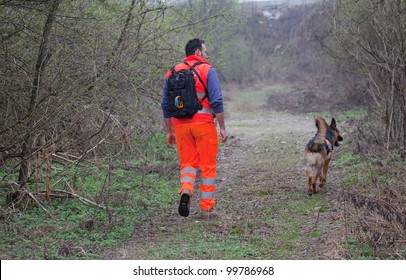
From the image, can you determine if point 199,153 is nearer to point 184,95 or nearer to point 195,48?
point 184,95

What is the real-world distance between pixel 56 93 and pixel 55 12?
104 centimetres

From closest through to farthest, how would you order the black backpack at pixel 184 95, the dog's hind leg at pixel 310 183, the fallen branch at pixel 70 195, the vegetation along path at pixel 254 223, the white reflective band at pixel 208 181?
the vegetation along path at pixel 254 223
the black backpack at pixel 184 95
the white reflective band at pixel 208 181
the fallen branch at pixel 70 195
the dog's hind leg at pixel 310 183

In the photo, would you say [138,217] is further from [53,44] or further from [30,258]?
[53,44]

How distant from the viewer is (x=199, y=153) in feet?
25.0

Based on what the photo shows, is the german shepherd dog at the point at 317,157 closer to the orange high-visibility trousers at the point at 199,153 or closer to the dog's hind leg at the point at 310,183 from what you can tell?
the dog's hind leg at the point at 310,183

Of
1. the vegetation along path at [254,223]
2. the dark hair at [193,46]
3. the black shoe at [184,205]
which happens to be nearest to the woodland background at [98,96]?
the vegetation along path at [254,223]

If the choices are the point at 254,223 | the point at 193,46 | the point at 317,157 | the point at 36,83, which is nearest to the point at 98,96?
the point at 36,83

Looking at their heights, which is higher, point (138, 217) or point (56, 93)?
point (56, 93)

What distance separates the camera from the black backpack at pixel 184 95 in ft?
24.0

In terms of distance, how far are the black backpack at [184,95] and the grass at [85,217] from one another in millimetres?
1264

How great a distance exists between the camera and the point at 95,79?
844cm

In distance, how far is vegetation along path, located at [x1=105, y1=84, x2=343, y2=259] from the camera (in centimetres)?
622

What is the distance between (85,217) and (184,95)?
79.0 inches
